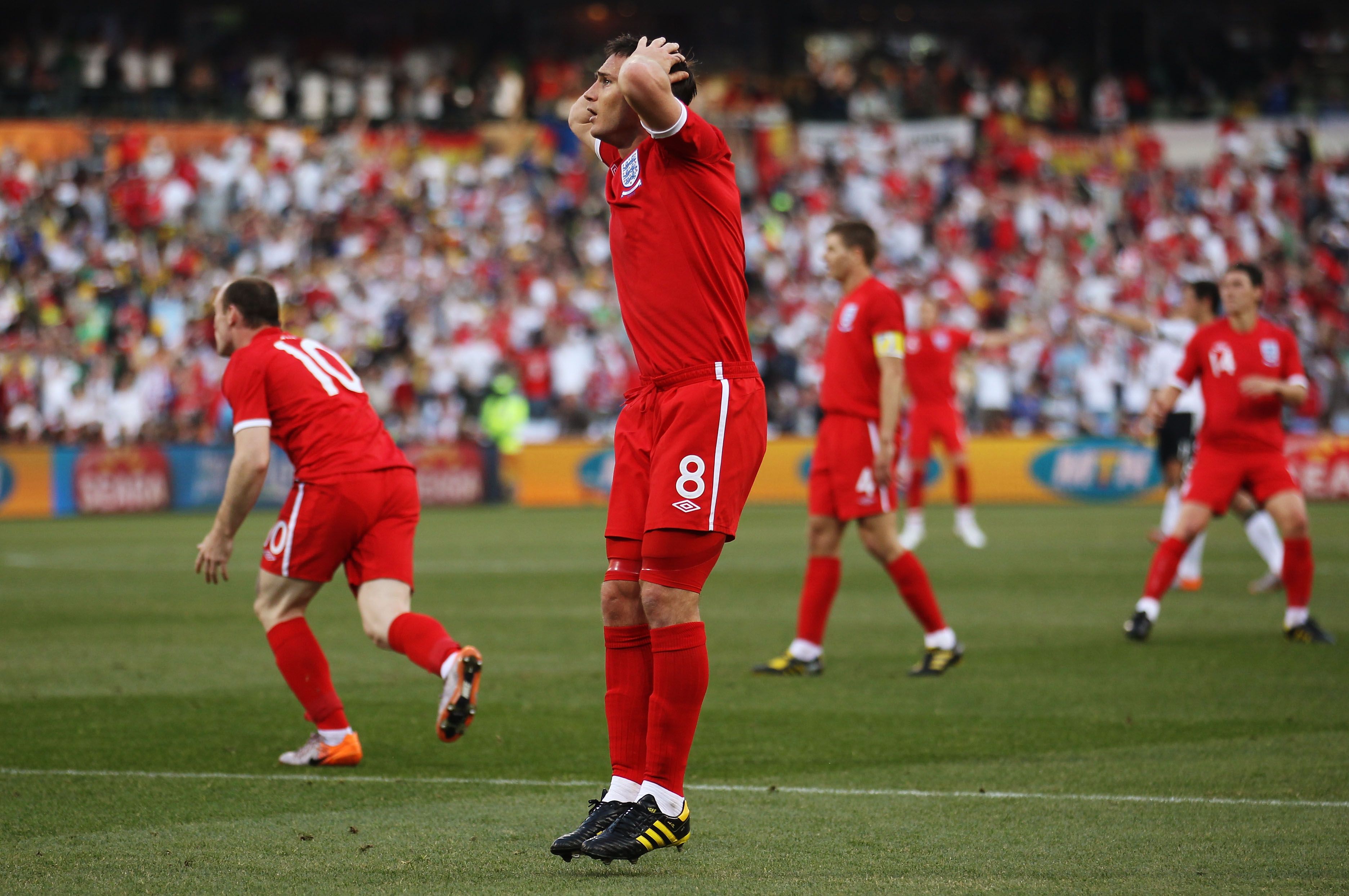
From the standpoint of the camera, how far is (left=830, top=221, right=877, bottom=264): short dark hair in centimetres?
873

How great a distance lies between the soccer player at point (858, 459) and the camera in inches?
336

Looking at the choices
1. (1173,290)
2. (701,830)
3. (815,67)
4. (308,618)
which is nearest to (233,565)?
(308,618)

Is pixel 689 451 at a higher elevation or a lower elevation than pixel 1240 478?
higher

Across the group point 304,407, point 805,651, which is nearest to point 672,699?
point 304,407

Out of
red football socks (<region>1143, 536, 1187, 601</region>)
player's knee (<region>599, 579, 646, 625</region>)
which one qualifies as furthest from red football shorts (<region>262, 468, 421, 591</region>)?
red football socks (<region>1143, 536, 1187, 601</region>)

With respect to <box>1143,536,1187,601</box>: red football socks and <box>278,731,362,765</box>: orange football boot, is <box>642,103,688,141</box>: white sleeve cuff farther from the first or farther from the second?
<box>1143,536,1187,601</box>: red football socks

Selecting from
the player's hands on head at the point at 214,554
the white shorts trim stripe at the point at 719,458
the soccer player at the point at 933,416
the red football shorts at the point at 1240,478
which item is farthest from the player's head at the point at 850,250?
the soccer player at the point at 933,416

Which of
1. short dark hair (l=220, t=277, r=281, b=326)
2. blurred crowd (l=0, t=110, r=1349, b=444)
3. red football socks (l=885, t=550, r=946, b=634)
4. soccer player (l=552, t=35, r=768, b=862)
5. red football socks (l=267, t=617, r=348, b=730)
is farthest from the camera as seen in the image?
blurred crowd (l=0, t=110, r=1349, b=444)

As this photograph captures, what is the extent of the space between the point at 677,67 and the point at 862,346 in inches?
171

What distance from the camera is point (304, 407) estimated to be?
21.1 ft

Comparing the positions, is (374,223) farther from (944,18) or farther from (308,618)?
(308,618)

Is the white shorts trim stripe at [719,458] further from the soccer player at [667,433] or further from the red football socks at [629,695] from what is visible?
the red football socks at [629,695]

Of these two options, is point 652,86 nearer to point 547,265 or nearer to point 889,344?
point 889,344

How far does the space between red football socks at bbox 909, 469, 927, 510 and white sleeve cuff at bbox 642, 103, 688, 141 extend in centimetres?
1308
